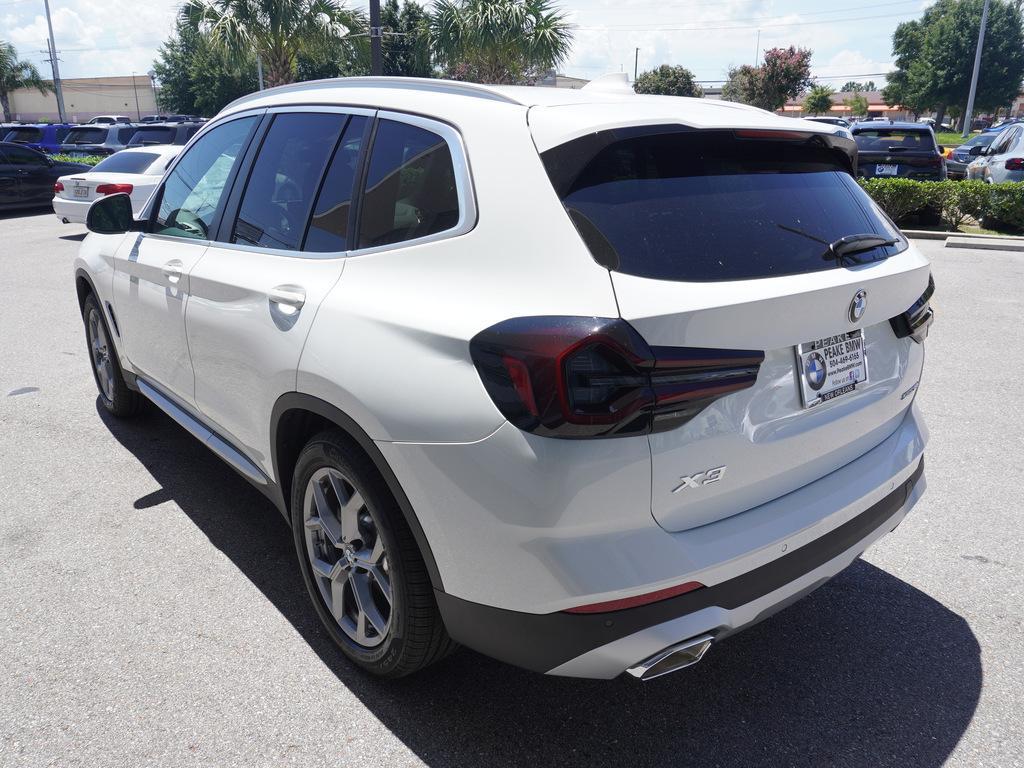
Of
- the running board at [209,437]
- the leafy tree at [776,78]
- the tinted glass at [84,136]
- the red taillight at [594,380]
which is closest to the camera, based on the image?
the red taillight at [594,380]

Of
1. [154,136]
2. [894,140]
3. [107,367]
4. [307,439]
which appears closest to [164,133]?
[154,136]

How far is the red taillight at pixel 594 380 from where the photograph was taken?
1.85 m

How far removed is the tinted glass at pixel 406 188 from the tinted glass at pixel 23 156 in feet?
59.3

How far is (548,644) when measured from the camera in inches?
80.2

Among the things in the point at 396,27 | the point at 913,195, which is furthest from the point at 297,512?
the point at 396,27

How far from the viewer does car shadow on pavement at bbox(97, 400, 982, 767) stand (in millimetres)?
2420

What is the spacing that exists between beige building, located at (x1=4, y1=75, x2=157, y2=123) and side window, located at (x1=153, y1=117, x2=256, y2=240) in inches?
3907

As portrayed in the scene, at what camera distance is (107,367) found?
16.5ft

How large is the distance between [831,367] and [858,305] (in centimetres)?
20

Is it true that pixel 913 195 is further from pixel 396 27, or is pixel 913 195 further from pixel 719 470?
pixel 396 27

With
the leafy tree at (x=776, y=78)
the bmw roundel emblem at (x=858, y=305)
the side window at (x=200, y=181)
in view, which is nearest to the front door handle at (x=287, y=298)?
the side window at (x=200, y=181)

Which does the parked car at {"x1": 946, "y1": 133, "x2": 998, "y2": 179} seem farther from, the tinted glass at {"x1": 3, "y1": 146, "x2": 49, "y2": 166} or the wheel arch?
the tinted glass at {"x1": 3, "y1": 146, "x2": 49, "y2": 166}

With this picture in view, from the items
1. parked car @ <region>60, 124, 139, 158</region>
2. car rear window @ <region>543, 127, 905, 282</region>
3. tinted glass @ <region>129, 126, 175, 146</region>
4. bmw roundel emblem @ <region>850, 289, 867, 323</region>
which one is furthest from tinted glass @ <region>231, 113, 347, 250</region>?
parked car @ <region>60, 124, 139, 158</region>

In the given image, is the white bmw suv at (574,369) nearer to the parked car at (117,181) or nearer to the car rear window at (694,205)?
the car rear window at (694,205)
